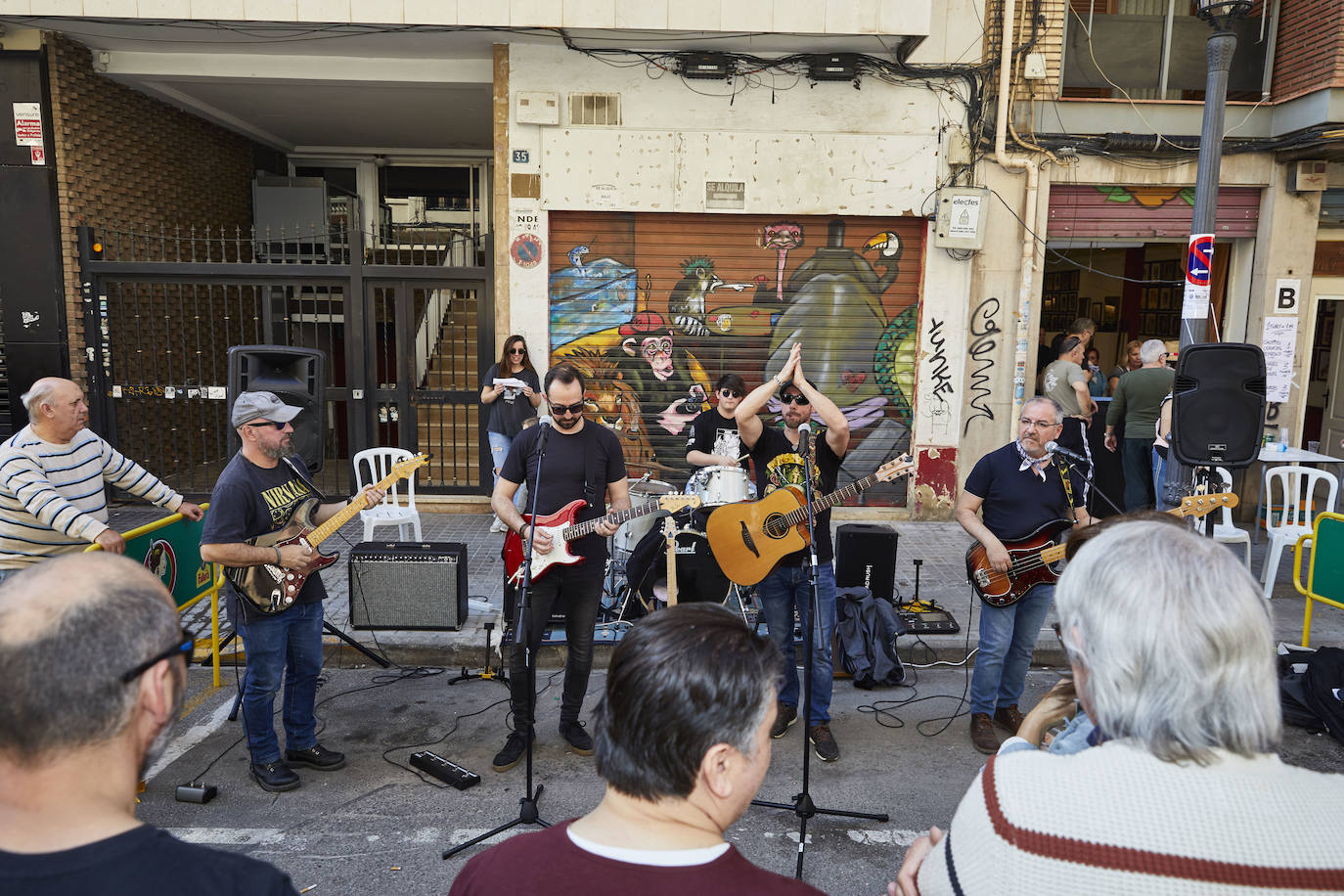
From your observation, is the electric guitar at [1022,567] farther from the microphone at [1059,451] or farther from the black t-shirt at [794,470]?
the black t-shirt at [794,470]

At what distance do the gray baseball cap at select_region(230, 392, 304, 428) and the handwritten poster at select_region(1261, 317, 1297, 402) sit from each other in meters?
10.2

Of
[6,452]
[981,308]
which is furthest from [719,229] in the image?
[6,452]

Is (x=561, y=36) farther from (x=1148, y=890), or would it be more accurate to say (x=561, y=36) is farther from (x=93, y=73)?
(x=1148, y=890)

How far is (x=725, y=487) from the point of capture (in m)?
5.56

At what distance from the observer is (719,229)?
979 cm

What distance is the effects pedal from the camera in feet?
14.9

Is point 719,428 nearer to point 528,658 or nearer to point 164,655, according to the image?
point 528,658

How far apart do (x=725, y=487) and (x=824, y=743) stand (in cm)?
166

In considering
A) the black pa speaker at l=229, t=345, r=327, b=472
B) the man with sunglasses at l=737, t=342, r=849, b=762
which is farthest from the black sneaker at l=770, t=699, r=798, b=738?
the black pa speaker at l=229, t=345, r=327, b=472

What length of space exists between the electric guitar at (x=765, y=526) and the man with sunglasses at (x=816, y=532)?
80 mm

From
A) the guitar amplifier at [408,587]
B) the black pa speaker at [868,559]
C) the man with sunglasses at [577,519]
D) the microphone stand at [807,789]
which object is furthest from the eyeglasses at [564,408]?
the black pa speaker at [868,559]

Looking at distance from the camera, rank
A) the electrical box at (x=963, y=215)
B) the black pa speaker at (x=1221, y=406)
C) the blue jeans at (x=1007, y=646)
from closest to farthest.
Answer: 1. the blue jeans at (x=1007, y=646)
2. the black pa speaker at (x=1221, y=406)
3. the electrical box at (x=963, y=215)

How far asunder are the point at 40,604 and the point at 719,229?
8.93 meters

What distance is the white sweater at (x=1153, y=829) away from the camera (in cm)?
133
